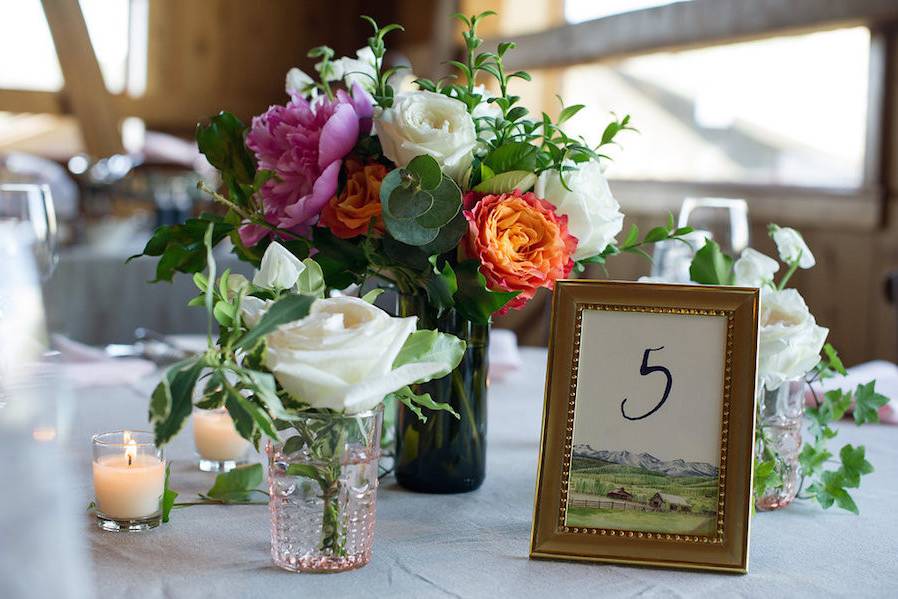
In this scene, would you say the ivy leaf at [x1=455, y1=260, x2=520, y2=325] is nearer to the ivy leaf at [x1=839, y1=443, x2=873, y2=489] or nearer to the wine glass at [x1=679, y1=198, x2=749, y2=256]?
the ivy leaf at [x1=839, y1=443, x2=873, y2=489]

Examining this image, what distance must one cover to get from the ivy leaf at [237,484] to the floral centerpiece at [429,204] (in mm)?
140

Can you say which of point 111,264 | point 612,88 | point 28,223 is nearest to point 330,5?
point 612,88

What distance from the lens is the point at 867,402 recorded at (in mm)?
975

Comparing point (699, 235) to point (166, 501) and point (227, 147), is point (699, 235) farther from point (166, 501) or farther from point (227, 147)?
point (166, 501)

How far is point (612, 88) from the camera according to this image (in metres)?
4.16

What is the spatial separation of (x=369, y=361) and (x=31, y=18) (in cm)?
633

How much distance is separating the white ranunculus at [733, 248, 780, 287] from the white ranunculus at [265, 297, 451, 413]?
38cm

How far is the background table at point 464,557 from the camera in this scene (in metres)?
0.72

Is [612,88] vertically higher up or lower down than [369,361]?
higher up

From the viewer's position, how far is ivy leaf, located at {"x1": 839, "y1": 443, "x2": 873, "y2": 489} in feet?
3.04

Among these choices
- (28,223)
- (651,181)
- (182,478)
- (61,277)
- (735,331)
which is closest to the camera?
(735,331)

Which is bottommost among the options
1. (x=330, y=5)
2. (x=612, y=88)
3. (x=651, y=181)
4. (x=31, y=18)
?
(x=651, y=181)

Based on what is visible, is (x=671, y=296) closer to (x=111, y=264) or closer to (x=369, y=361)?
(x=369, y=361)

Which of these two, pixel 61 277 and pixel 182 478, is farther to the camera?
pixel 61 277
